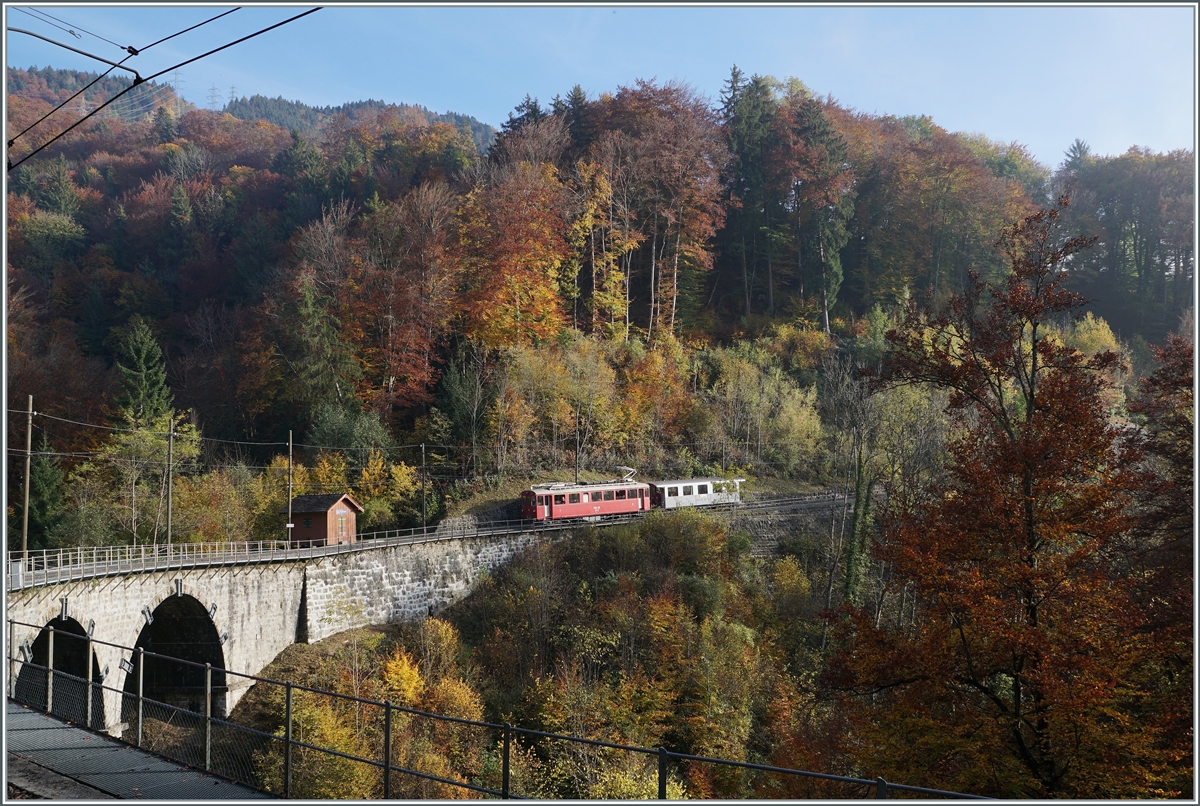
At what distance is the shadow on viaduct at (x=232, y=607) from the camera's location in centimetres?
1956

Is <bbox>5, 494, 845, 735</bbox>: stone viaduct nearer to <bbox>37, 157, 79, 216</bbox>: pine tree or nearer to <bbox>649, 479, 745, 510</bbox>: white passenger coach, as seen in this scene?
<bbox>649, 479, 745, 510</bbox>: white passenger coach

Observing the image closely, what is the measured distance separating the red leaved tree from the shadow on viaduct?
14.1 m

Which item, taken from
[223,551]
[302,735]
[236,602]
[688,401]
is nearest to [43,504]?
[223,551]

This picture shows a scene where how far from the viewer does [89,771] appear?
810 centimetres

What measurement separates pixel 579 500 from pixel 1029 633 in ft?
77.0

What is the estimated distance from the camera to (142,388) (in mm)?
35719

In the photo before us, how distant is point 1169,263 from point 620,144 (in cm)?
3460

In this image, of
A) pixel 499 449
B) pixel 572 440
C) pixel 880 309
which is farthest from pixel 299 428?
pixel 880 309

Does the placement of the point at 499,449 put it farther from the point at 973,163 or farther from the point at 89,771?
the point at 973,163

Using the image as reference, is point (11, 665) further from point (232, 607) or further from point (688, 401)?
point (688, 401)

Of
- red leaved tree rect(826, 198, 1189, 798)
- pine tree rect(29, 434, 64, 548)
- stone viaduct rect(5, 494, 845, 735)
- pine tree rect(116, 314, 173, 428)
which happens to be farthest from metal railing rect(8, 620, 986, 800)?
pine tree rect(116, 314, 173, 428)

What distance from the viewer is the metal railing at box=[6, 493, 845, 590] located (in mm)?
19277

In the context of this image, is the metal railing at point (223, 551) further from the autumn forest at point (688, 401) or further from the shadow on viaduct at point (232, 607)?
the autumn forest at point (688, 401)

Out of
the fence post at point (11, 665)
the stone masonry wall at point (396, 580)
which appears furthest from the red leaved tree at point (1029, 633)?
the stone masonry wall at point (396, 580)
